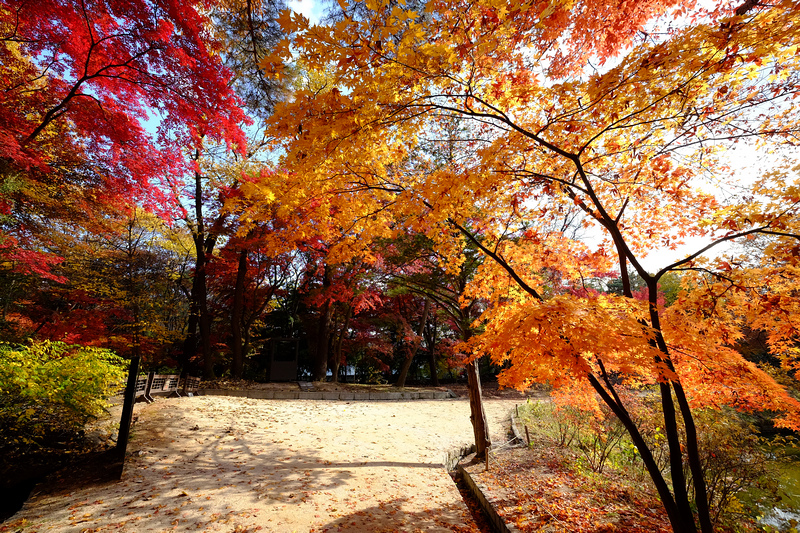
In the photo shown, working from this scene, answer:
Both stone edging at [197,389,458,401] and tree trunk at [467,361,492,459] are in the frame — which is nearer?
tree trunk at [467,361,492,459]

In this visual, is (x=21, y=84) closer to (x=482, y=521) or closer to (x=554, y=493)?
(x=482, y=521)

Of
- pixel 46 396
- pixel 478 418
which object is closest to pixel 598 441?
pixel 478 418

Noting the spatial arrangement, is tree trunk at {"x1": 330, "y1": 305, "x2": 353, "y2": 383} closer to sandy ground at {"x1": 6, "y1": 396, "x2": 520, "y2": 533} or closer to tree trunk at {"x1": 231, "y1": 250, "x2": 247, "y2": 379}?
tree trunk at {"x1": 231, "y1": 250, "x2": 247, "y2": 379}

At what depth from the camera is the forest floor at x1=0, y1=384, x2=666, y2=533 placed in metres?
3.28

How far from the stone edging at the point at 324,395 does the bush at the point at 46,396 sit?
16.8ft

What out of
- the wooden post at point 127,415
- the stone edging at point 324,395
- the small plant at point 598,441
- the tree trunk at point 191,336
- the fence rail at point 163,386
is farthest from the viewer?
the tree trunk at point 191,336

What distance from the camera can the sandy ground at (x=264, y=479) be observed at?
10.6 ft

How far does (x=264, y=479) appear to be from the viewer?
435 centimetres

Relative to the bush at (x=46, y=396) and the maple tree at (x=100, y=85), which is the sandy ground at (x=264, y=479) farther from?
the maple tree at (x=100, y=85)

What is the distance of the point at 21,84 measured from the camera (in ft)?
16.0

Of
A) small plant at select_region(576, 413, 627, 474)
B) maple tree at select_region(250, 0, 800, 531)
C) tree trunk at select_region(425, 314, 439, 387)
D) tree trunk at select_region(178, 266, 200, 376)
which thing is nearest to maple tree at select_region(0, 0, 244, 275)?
maple tree at select_region(250, 0, 800, 531)

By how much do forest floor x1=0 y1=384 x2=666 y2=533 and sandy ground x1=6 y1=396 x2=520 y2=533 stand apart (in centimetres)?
2

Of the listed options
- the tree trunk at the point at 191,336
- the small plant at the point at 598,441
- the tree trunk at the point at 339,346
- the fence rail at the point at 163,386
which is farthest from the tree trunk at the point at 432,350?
the fence rail at the point at 163,386

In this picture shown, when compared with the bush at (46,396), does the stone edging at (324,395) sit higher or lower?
lower
